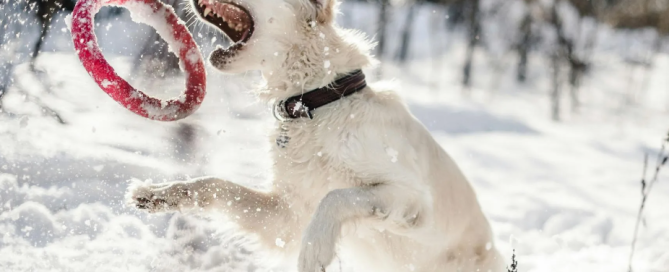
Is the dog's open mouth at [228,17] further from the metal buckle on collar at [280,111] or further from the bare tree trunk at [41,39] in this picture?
the bare tree trunk at [41,39]

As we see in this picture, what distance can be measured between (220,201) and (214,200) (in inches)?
1.3

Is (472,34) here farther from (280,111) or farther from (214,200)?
(214,200)

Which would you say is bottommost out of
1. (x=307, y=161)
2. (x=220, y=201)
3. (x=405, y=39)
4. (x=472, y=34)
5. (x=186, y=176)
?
(x=186, y=176)

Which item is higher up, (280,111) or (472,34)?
(472,34)

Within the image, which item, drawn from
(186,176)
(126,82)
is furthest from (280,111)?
(186,176)

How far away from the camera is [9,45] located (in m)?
6.67

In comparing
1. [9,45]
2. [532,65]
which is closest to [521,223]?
[9,45]

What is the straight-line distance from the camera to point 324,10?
3.38 m

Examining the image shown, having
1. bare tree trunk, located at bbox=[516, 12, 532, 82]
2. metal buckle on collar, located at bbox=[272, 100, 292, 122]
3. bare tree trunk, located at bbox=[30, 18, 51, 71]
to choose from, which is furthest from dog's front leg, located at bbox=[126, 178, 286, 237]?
bare tree trunk, located at bbox=[516, 12, 532, 82]

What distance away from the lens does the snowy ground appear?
4.14 metres

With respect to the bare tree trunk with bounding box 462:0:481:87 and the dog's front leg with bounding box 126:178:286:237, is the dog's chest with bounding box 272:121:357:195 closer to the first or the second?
the dog's front leg with bounding box 126:178:286:237

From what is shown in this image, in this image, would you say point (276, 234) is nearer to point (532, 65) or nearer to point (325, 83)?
point (325, 83)

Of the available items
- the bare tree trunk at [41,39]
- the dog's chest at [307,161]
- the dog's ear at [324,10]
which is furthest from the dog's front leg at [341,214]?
the bare tree trunk at [41,39]

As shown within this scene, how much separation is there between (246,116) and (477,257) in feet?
19.0
